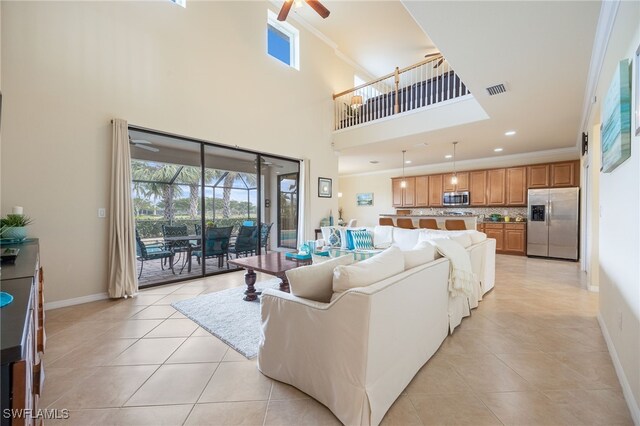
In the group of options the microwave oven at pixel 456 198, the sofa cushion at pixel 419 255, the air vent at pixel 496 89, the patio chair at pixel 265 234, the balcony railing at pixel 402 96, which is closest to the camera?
the sofa cushion at pixel 419 255

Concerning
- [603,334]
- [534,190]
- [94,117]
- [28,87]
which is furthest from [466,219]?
[28,87]

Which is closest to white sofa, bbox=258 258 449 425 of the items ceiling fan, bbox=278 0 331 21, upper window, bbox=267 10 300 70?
ceiling fan, bbox=278 0 331 21

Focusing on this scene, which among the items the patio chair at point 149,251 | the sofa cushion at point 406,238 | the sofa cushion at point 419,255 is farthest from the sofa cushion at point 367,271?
the patio chair at point 149,251

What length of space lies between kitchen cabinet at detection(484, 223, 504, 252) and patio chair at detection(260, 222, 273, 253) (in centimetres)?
569

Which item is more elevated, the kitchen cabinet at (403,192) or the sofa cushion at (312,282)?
the kitchen cabinet at (403,192)

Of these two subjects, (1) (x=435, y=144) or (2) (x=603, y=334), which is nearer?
(2) (x=603, y=334)

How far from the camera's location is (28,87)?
117 inches

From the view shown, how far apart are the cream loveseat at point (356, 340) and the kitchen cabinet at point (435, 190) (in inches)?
266

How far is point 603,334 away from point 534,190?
505 centimetres

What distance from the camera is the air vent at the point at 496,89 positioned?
3501mm

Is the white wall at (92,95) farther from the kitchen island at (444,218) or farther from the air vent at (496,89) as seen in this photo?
the kitchen island at (444,218)

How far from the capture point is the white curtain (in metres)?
3.47

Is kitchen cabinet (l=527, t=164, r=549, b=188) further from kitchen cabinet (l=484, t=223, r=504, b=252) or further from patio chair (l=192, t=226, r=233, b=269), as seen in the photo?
patio chair (l=192, t=226, r=233, b=269)

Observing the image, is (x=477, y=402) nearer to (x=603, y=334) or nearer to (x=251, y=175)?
(x=603, y=334)
